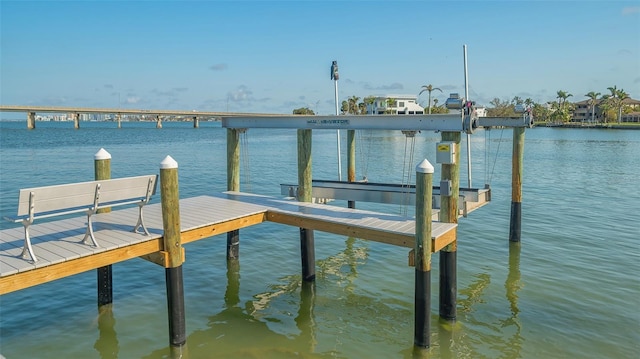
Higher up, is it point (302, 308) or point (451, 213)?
point (451, 213)

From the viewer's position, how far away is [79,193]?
7.12 meters

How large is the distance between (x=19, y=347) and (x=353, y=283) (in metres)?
6.82

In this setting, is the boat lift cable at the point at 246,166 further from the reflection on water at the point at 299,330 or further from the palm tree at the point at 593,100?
the palm tree at the point at 593,100

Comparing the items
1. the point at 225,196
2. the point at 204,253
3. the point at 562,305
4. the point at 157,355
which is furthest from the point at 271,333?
the point at 562,305

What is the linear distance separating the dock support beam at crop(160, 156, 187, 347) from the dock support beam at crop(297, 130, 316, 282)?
3.56 meters

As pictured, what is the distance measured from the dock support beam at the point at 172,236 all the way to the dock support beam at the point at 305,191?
11.7ft

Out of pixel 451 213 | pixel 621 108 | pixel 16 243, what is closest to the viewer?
pixel 16 243

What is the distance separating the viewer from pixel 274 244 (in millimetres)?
14555

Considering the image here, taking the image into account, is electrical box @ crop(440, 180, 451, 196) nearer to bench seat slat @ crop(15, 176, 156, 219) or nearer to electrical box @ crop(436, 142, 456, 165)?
electrical box @ crop(436, 142, 456, 165)

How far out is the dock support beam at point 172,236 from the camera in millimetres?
7449

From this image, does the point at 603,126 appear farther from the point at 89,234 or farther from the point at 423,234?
the point at 89,234

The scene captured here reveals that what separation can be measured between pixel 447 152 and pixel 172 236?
15.9ft

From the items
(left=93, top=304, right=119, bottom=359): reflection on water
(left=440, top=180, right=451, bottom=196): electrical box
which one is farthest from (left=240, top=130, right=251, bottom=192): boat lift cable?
(left=440, top=180, right=451, bottom=196): electrical box

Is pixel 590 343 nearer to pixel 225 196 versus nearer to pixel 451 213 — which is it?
pixel 451 213
